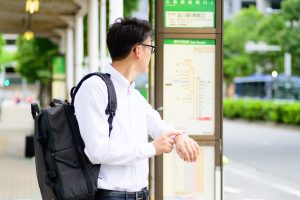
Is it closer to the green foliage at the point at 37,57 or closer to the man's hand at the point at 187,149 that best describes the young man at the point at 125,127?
the man's hand at the point at 187,149

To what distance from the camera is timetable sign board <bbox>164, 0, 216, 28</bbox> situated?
6.24 meters

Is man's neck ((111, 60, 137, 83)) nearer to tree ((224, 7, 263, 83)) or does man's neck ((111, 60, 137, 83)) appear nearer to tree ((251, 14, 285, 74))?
tree ((251, 14, 285, 74))

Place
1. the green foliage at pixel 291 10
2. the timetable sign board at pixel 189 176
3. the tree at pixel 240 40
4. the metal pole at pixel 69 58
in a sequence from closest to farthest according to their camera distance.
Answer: the timetable sign board at pixel 189 176 → the metal pole at pixel 69 58 → the green foliage at pixel 291 10 → the tree at pixel 240 40

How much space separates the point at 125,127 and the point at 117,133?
→ 46mm

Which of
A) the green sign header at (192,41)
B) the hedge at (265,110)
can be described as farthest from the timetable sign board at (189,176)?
the hedge at (265,110)

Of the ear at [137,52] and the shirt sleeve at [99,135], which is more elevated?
the ear at [137,52]

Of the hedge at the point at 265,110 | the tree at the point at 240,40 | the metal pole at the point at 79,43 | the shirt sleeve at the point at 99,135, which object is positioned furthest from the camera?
the tree at the point at 240,40

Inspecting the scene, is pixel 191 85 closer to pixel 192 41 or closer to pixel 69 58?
pixel 192 41

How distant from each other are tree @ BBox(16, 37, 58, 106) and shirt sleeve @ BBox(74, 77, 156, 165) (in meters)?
26.8

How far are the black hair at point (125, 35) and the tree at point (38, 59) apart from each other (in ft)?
87.5

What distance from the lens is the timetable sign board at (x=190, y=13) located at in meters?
6.24

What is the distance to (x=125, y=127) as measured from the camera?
9.91ft

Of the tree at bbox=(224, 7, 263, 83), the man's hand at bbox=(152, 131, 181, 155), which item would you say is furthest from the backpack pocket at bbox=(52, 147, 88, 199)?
the tree at bbox=(224, 7, 263, 83)

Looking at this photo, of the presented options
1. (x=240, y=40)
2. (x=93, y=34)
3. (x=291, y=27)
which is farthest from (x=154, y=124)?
(x=240, y=40)
